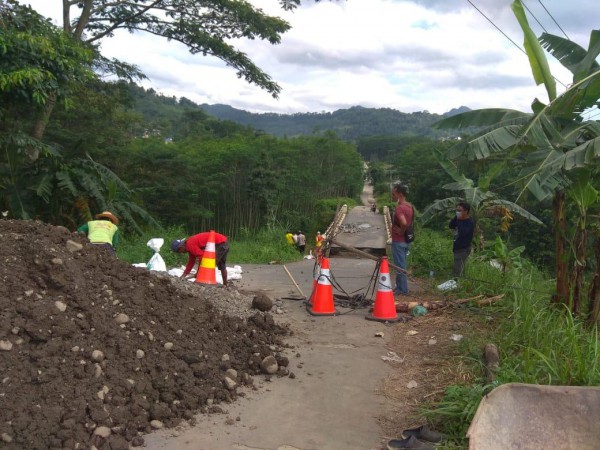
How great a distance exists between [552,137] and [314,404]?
3706mm

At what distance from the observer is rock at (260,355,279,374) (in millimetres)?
5156

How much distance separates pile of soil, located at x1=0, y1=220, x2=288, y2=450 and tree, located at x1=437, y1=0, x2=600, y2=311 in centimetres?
313

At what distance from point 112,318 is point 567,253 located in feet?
16.3

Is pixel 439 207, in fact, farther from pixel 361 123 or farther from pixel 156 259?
pixel 361 123

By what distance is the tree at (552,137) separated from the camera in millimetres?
5582

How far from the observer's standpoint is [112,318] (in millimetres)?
4820

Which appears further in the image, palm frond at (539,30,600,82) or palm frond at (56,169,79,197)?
palm frond at (56,169,79,197)

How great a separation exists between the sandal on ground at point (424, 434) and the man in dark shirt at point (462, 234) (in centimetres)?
530

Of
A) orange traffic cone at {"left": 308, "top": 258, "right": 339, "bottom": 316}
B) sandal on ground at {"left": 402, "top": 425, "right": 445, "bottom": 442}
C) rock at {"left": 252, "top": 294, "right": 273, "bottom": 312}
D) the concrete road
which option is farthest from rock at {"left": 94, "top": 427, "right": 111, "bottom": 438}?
orange traffic cone at {"left": 308, "top": 258, "right": 339, "bottom": 316}

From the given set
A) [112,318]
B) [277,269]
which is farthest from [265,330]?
[277,269]

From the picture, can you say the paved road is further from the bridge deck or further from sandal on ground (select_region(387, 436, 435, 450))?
sandal on ground (select_region(387, 436, 435, 450))

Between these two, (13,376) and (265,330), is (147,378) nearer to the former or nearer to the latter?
(13,376)

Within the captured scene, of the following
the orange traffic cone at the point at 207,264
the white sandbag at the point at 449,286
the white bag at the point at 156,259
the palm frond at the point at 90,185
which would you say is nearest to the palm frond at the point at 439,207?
the white sandbag at the point at 449,286

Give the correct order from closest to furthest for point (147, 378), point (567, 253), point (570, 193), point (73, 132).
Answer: point (147, 378) < point (570, 193) < point (567, 253) < point (73, 132)
